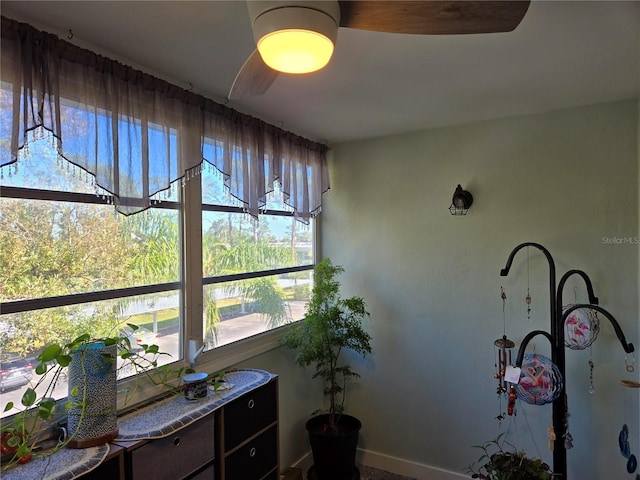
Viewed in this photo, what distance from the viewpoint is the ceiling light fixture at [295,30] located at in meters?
0.98

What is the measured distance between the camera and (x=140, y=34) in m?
1.50

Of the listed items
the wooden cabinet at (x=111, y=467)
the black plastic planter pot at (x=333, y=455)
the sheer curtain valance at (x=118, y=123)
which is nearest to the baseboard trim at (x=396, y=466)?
the black plastic planter pot at (x=333, y=455)

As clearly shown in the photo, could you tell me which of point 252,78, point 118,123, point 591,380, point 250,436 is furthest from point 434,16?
point 591,380

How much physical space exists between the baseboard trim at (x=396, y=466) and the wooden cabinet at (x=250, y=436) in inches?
32.5

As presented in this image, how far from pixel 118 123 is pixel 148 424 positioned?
1.21 meters

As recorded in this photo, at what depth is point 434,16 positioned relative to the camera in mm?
1017

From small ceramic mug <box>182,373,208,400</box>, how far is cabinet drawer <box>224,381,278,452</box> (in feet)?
0.43

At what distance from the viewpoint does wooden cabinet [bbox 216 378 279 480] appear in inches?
70.3

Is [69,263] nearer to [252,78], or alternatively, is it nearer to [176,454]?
[176,454]

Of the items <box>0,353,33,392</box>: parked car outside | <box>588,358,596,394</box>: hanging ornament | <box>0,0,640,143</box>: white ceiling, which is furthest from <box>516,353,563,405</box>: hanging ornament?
A: <box>0,353,33,392</box>: parked car outside

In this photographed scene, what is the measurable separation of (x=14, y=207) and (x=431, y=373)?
8.37 feet

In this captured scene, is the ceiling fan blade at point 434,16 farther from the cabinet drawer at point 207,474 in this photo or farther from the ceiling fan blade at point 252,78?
the cabinet drawer at point 207,474

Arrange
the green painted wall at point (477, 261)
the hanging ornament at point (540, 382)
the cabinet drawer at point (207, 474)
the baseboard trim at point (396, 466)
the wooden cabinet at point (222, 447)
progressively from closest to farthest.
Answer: the wooden cabinet at point (222, 447) → the cabinet drawer at point (207, 474) → the hanging ornament at point (540, 382) → the green painted wall at point (477, 261) → the baseboard trim at point (396, 466)

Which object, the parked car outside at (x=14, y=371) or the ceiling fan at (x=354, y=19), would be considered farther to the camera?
the parked car outside at (x=14, y=371)
